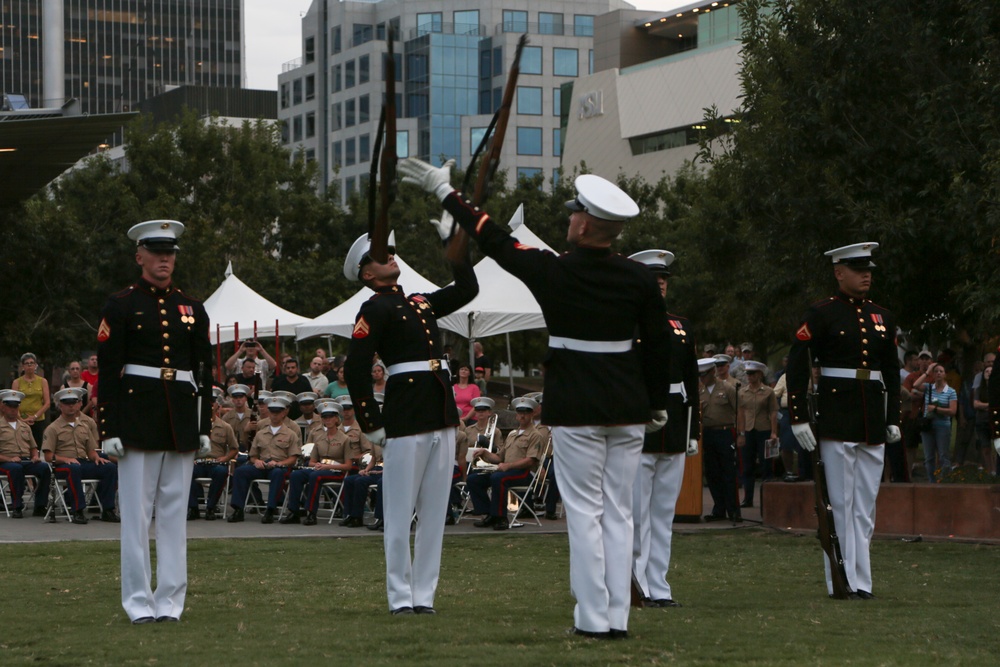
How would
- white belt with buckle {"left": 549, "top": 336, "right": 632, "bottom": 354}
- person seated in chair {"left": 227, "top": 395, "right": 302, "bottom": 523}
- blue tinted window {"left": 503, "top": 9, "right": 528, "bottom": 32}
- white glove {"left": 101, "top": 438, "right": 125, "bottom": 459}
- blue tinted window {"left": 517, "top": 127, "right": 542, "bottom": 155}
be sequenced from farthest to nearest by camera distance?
blue tinted window {"left": 503, "top": 9, "right": 528, "bottom": 32} < blue tinted window {"left": 517, "top": 127, "right": 542, "bottom": 155} < person seated in chair {"left": 227, "top": 395, "right": 302, "bottom": 523} < white glove {"left": 101, "top": 438, "right": 125, "bottom": 459} < white belt with buckle {"left": 549, "top": 336, "right": 632, "bottom": 354}

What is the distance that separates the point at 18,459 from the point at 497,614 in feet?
37.2

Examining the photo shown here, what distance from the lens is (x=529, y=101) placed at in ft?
371

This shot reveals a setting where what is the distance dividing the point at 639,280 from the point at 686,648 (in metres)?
1.77

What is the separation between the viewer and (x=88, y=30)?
613 ft

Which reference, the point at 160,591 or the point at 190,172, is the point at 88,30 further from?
the point at 160,591

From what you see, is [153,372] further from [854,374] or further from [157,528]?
[854,374]

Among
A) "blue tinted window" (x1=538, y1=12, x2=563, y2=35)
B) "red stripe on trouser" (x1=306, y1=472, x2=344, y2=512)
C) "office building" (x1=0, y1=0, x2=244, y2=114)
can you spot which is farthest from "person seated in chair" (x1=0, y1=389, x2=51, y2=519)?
"office building" (x1=0, y1=0, x2=244, y2=114)

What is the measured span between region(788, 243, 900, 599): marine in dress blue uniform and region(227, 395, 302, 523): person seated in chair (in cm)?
960

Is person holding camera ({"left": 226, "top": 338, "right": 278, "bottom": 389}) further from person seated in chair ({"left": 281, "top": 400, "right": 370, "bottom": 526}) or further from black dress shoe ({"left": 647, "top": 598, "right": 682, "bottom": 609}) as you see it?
black dress shoe ({"left": 647, "top": 598, "right": 682, "bottom": 609})

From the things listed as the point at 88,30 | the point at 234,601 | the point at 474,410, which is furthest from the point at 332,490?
the point at 88,30

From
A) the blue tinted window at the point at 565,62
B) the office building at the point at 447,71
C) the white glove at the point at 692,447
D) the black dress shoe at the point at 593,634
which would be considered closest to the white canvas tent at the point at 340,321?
the white glove at the point at 692,447

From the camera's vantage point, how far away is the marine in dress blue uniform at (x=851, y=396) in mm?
9367

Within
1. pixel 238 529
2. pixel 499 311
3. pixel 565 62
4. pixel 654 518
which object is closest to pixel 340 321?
pixel 499 311

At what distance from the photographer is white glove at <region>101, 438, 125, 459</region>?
27.3 ft
